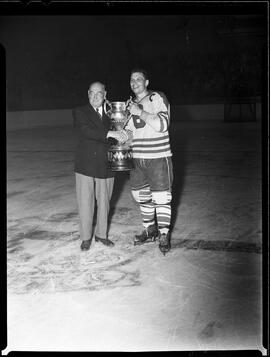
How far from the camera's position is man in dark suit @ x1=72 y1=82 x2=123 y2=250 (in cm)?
375


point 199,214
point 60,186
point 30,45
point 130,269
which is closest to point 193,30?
point 30,45

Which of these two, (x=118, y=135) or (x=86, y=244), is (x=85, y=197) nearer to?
(x=86, y=244)

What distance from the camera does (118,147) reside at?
12.3ft

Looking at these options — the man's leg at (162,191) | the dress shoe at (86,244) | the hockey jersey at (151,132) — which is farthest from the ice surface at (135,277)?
the hockey jersey at (151,132)

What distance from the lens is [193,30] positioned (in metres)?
24.1

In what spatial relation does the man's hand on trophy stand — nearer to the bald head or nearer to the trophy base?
the trophy base

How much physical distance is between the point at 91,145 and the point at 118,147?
261 mm

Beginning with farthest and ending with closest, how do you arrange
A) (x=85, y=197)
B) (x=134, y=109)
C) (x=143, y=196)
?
(x=143, y=196) → (x=85, y=197) → (x=134, y=109)

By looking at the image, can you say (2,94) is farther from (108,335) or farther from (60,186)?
(60,186)

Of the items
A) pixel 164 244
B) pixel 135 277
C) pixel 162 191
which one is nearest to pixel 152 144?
pixel 162 191

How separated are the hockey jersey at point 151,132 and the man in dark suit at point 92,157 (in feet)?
0.68

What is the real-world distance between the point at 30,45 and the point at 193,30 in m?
8.52

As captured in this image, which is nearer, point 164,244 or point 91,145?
point 91,145

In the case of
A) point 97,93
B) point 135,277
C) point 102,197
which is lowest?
point 135,277
